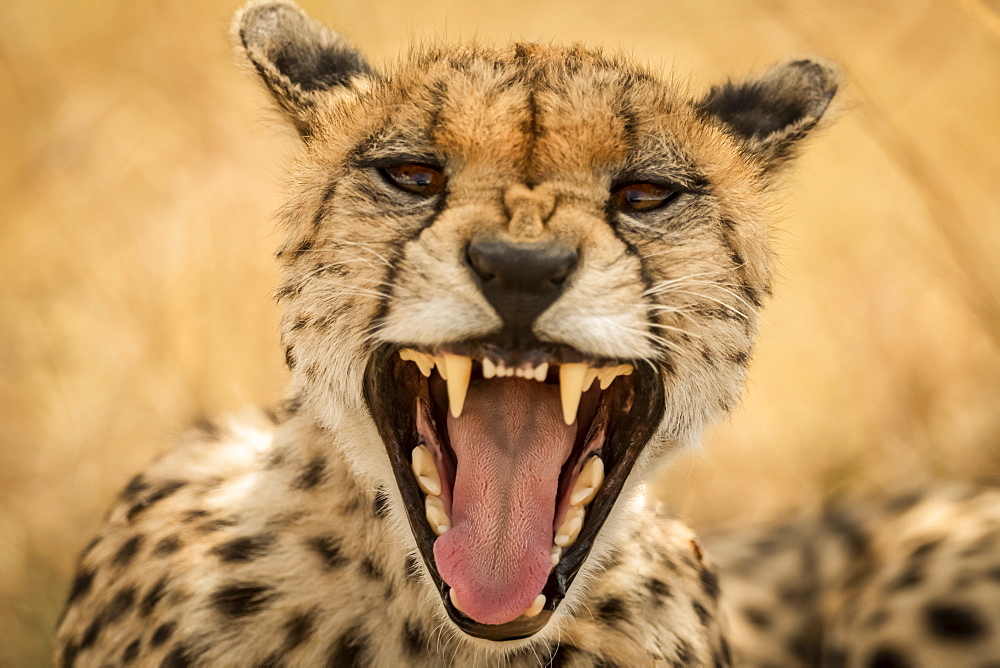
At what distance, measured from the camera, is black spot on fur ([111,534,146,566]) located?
2291 millimetres

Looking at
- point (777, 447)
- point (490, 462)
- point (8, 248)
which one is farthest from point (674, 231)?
point (8, 248)

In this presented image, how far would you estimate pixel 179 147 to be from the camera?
187 inches

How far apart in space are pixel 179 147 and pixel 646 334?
3.47 m

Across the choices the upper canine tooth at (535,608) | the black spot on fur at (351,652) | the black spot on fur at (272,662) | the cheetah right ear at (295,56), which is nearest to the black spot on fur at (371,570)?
the black spot on fur at (351,652)

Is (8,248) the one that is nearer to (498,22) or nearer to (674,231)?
(498,22)

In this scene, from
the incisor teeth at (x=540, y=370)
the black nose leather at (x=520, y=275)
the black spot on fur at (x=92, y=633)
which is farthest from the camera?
the black spot on fur at (x=92, y=633)

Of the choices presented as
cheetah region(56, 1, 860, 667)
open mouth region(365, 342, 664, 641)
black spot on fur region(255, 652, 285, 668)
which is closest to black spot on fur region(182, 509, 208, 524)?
cheetah region(56, 1, 860, 667)

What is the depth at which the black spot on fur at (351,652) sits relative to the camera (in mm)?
2008

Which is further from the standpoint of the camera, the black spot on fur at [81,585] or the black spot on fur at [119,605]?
the black spot on fur at [81,585]

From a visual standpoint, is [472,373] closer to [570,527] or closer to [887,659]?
[570,527]

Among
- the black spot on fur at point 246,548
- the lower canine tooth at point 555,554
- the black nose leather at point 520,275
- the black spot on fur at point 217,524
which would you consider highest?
the black nose leather at point 520,275

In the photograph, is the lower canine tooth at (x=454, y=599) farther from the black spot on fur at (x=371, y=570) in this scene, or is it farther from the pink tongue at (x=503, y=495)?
the black spot on fur at (x=371, y=570)

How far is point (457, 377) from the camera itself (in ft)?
6.10

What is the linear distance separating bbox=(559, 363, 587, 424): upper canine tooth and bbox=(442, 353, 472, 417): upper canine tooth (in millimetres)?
165
